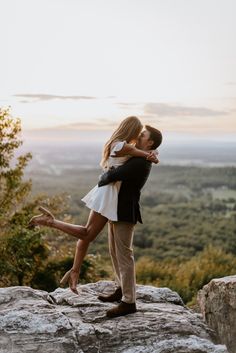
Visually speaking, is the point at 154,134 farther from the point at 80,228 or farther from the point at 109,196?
the point at 80,228

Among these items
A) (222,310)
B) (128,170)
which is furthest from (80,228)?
(222,310)

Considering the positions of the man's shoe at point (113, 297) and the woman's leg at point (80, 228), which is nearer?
the woman's leg at point (80, 228)

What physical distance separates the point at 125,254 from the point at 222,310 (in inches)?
76.5

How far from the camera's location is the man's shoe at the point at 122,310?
802 centimetres

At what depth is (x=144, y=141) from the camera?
7.88 metres

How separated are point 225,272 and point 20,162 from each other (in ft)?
24.1

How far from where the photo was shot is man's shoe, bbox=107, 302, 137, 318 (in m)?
8.02

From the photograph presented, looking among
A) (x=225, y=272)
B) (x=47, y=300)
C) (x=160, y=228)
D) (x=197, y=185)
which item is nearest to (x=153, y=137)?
(x=47, y=300)

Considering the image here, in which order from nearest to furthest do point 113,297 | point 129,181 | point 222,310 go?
point 129,181
point 113,297
point 222,310

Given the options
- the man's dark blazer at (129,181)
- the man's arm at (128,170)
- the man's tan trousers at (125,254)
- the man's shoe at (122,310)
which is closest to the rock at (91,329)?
the man's shoe at (122,310)

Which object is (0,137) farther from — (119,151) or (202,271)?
(119,151)

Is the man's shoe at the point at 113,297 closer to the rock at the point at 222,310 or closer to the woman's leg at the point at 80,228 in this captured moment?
the woman's leg at the point at 80,228

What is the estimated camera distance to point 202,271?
67.2ft

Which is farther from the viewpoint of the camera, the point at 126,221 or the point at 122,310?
the point at 122,310
